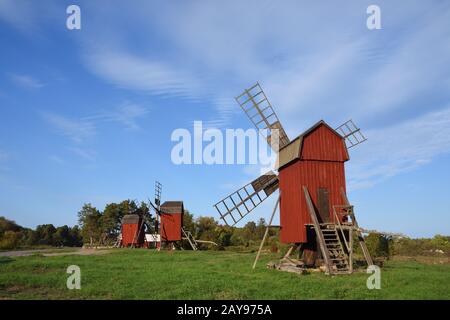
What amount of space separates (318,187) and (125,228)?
40.1m

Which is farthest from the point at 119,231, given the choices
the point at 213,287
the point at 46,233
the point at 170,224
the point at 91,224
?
the point at 213,287

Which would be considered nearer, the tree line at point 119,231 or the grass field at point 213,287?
the grass field at point 213,287

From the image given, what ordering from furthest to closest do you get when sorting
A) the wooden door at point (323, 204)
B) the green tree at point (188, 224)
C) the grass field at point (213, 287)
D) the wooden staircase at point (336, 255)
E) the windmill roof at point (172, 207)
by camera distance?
the green tree at point (188, 224), the windmill roof at point (172, 207), the wooden door at point (323, 204), the wooden staircase at point (336, 255), the grass field at point (213, 287)

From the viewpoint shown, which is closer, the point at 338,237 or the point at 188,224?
the point at 338,237

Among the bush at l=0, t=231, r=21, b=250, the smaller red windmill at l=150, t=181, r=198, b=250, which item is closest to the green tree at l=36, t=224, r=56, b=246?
the bush at l=0, t=231, r=21, b=250

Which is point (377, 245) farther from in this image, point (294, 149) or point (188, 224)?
point (188, 224)

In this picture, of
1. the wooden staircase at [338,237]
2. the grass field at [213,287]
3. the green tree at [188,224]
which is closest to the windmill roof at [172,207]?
the green tree at [188,224]

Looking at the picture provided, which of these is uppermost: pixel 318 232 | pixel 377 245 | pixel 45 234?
pixel 318 232

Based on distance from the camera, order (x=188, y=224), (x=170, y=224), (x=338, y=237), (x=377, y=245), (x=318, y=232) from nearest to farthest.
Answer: (x=318, y=232), (x=338, y=237), (x=377, y=245), (x=170, y=224), (x=188, y=224)

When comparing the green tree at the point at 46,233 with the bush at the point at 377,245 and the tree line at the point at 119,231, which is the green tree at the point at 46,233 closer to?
the tree line at the point at 119,231

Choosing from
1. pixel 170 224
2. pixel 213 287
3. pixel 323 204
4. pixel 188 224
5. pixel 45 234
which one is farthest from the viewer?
pixel 45 234

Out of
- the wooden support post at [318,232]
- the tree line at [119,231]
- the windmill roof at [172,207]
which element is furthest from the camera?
the windmill roof at [172,207]

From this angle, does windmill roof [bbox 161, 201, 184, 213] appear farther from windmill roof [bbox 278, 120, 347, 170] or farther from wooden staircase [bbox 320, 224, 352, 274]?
wooden staircase [bbox 320, 224, 352, 274]
